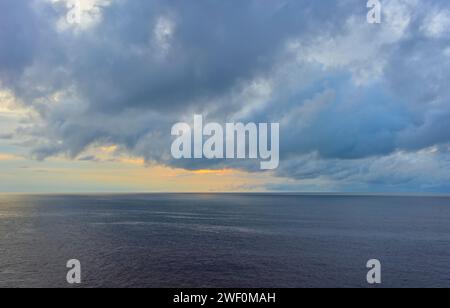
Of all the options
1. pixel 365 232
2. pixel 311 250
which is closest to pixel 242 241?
pixel 311 250

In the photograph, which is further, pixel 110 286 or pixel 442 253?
pixel 442 253

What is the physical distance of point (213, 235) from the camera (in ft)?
385

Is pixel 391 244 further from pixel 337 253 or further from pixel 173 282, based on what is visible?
pixel 173 282

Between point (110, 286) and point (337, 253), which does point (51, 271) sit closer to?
point (110, 286)

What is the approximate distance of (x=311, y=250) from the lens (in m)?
91.3

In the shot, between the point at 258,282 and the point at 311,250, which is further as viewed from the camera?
the point at 311,250

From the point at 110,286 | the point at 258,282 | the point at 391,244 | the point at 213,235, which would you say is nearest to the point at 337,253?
the point at 391,244

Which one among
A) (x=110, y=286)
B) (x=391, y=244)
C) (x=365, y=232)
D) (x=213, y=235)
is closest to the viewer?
(x=110, y=286)

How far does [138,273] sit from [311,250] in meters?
49.3

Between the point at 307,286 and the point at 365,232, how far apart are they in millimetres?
79160

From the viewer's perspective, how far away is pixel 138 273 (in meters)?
69.2
